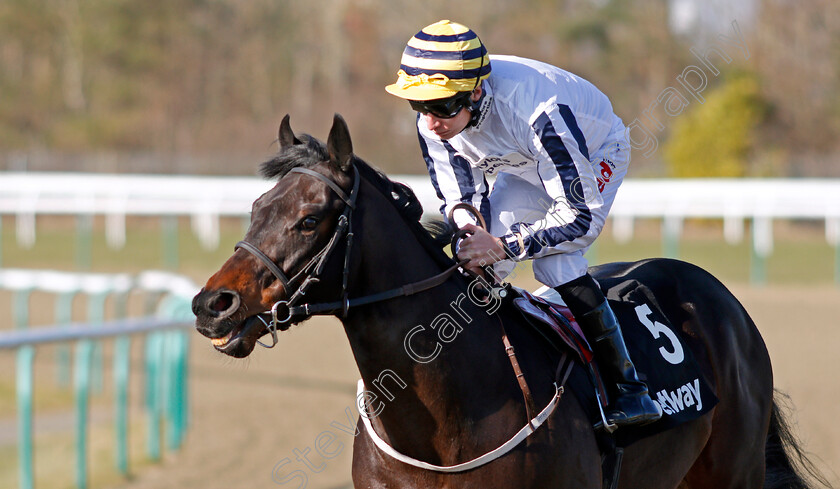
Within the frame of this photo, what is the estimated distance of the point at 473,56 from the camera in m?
2.70

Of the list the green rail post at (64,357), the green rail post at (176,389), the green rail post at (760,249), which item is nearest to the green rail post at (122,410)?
the green rail post at (176,389)

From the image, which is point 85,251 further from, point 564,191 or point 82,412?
point 564,191

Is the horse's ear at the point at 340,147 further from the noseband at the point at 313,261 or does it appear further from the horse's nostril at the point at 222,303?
the horse's nostril at the point at 222,303

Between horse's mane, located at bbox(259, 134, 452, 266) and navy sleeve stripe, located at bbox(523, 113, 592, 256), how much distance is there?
27cm

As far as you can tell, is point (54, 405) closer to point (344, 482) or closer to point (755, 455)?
point (344, 482)

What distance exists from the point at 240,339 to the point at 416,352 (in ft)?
1.67

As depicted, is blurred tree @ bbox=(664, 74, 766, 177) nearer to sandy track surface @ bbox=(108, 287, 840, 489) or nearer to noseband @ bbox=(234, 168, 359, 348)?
sandy track surface @ bbox=(108, 287, 840, 489)

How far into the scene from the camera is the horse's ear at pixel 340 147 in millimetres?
2359

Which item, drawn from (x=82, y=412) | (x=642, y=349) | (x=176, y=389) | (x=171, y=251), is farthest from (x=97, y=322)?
(x=171, y=251)

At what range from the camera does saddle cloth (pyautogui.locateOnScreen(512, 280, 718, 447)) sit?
9.50 feet

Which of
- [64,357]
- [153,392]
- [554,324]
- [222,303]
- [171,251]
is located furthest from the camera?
[171,251]

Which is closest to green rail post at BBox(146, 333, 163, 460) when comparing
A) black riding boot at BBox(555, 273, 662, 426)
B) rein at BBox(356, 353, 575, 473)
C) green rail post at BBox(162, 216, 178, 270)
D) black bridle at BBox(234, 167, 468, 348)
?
rein at BBox(356, 353, 575, 473)

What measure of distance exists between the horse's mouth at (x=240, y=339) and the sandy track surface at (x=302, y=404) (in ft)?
4.35

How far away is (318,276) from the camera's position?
234 centimetres
